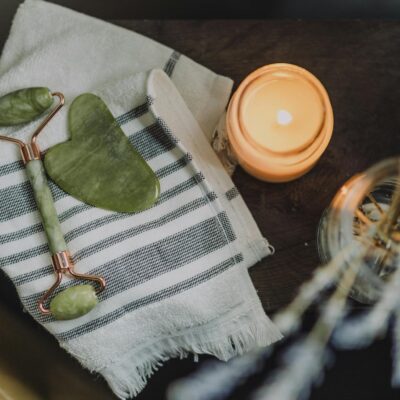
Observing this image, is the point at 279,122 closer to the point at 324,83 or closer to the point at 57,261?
the point at 324,83

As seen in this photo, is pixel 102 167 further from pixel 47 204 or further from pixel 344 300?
pixel 344 300

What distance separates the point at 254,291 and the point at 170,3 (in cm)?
32

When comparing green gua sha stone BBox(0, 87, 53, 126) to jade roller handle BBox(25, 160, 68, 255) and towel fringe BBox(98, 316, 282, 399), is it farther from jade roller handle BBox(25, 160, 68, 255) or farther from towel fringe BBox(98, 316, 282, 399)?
towel fringe BBox(98, 316, 282, 399)

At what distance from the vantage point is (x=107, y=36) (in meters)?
0.53

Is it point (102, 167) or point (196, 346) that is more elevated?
point (102, 167)

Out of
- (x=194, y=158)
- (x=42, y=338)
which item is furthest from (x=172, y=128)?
(x=42, y=338)

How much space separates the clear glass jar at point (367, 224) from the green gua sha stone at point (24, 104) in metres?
0.25

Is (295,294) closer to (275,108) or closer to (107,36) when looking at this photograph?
(275,108)

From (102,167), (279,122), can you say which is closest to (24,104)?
(102,167)

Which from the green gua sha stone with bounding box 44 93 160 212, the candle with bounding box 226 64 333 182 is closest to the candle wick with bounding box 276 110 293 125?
the candle with bounding box 226 64 333 182

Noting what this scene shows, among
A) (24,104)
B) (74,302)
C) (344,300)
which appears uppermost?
(24,104)

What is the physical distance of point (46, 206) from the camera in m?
0.49

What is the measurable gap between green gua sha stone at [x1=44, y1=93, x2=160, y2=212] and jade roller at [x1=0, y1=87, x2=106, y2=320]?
14 mm

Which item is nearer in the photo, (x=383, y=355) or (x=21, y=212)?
(x=21, y=212)
